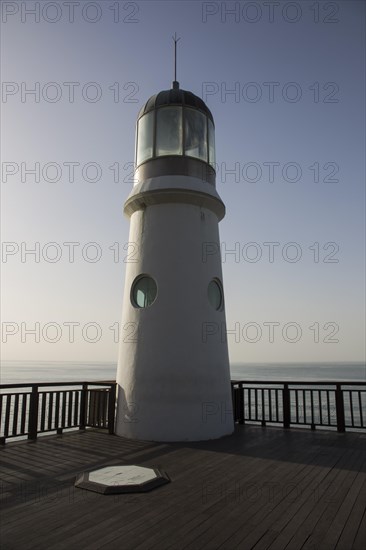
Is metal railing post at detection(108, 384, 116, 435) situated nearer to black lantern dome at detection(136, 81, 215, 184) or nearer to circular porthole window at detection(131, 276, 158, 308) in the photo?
circular porthole window at detection(131, 276, 158, 308)

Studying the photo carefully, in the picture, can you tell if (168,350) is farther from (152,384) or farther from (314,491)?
(314,491)

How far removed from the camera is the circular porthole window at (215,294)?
7701 millimetres

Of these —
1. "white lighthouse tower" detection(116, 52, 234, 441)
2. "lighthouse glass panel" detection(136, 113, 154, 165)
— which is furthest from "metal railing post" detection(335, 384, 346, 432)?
"lighthouse glass panel" detection(136, 113, 154, 165)

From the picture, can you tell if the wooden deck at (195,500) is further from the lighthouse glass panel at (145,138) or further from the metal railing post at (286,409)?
the lighthouse glass panel at (145,138)

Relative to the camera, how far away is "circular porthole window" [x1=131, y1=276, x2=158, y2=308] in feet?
24.5

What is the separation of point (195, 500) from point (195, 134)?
22.4 ft

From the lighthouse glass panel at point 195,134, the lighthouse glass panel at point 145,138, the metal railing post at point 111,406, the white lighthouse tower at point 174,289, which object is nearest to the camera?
the white lighthouse tower at point 174,289

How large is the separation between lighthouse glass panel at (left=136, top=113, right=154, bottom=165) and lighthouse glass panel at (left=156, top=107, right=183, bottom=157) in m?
0.16

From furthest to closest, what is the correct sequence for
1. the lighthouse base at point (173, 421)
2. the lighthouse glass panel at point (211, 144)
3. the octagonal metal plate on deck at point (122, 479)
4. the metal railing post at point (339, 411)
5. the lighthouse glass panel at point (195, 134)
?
1. the lighthouse glass panel at point (211, 144)
2. the lighthouse glass panel at point (195, 134)
3. the metal railing post at point (339, 411)
4. the lighthouse base at point (173, 421)
5. the octagonal metal plate on deck at point (122, 479)

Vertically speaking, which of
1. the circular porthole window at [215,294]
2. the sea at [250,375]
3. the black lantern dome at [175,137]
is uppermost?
the black lantern dome at [175,137]

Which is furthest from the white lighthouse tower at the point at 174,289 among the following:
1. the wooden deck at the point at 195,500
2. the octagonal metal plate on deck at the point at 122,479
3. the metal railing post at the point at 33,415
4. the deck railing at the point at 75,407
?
the octagonal metal plate on deck at the point at 122,479

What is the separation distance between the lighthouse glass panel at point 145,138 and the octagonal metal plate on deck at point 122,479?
5.96 metres

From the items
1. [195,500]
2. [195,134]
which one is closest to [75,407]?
[195,500]

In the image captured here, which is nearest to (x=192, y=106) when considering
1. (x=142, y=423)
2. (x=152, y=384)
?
(x=152, y=384)
